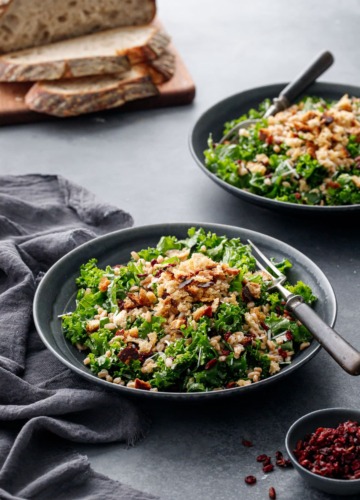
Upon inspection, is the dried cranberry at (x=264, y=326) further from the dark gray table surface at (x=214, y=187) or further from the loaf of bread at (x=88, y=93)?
the loaf of bread at (x=88, y=93)

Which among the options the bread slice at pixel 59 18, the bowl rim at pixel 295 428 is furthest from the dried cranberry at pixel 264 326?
the bread slice at pixel 59 18

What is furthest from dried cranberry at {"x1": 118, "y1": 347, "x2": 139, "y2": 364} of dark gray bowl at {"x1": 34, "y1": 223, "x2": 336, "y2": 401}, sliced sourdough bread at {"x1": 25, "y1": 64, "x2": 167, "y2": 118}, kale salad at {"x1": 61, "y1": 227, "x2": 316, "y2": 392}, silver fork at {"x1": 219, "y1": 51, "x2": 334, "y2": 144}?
sliced sourdough bread at {"x1": 25, "y1": 64, "x2": 167, "y2": 118}

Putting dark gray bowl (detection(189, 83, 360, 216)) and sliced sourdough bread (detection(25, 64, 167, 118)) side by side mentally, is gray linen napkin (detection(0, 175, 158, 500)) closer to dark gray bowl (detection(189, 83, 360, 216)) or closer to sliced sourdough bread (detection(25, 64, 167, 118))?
dark gray bowl (detection(189, 83, 360, 216))

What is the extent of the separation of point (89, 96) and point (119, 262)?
165 cm

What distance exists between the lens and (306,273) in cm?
332

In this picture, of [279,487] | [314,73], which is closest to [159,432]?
[279,487]

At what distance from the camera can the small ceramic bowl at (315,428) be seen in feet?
8.16

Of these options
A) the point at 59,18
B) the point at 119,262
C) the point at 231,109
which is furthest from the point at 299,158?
the point at 59,18

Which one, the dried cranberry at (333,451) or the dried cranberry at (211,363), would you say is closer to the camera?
the dried cranberry at (333,451)

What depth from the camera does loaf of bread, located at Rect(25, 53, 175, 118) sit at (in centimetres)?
486

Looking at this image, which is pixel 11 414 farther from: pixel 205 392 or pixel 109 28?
pixel 109 28

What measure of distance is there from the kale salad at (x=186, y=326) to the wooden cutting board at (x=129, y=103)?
1971 mm

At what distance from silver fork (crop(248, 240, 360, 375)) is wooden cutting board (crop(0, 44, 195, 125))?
2131 mm

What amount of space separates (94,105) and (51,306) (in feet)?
6.40
